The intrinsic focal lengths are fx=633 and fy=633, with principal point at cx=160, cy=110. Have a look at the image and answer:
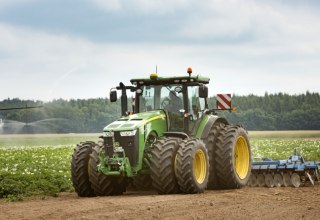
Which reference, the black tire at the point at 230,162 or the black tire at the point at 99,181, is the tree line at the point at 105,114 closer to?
the black tire at the point at 230,162

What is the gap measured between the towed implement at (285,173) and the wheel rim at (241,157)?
0.44 metres

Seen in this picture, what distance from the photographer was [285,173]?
1792cm

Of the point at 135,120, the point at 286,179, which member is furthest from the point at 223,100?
the point at 135,120

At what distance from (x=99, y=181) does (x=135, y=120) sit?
5.71 feet

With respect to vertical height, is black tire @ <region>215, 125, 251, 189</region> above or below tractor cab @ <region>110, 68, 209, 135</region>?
below

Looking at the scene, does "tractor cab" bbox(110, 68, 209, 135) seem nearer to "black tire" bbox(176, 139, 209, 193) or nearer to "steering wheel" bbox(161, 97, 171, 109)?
"steering wheel" bbox(161, 97, 171, 109)

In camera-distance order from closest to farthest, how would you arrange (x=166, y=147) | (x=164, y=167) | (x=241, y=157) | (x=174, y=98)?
(x=164, y=167) → (x=166, y=147) → (x=174, y=98) → (x=241, y=157)

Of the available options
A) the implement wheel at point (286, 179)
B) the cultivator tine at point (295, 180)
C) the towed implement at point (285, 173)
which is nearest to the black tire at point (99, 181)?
the towed implement at point (285, 173)

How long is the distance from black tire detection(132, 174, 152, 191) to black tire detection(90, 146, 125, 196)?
35.0 inches

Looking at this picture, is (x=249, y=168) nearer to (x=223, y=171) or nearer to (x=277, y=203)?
(x=223, y=171)

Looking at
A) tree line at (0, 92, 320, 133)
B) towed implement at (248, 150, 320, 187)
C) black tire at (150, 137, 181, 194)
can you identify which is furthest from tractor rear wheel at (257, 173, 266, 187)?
tree line at (0, 92, 320, 133)

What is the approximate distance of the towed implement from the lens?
58.2 ft

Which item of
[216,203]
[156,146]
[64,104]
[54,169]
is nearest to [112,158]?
[156,146]

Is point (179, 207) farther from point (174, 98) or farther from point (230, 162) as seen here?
point (174, 98)
